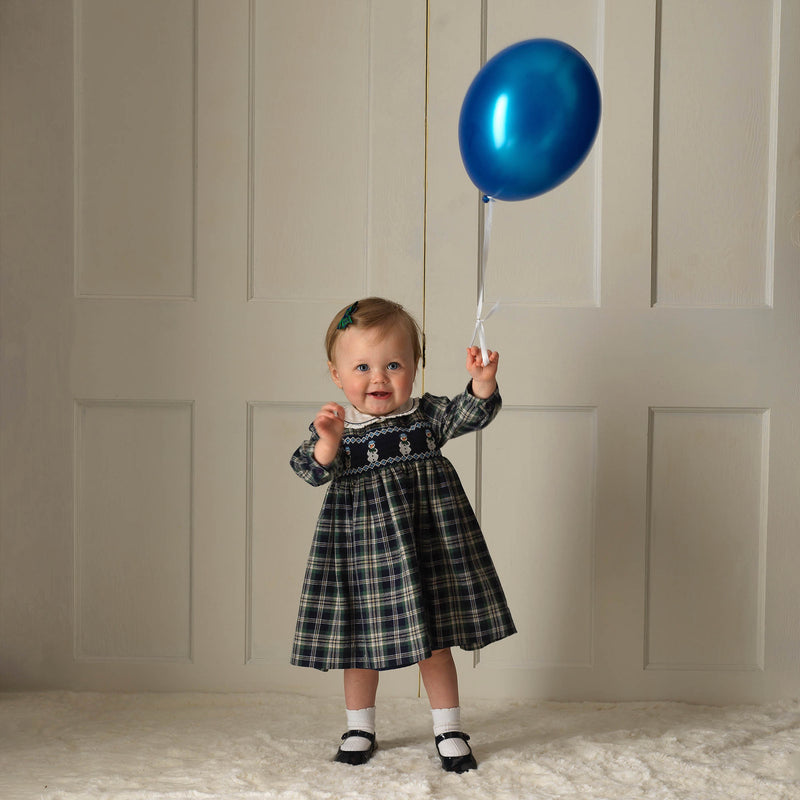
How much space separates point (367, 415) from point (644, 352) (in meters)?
0.79

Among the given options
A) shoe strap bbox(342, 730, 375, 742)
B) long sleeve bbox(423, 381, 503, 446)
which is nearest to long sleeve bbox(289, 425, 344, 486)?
long sleeve bbox(423, 381, 503, 446)

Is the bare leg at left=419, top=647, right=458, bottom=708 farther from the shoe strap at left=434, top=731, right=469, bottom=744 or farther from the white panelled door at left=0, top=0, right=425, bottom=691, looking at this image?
the white panelled door at left=0, top=0, right=425, bottom=691

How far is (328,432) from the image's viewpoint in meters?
1.74

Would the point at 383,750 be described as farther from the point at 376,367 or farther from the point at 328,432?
the point at 376,367

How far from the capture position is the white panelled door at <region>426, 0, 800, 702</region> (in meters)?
2.22

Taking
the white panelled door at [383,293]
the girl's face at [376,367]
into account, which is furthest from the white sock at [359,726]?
the girl's face at [376,367]

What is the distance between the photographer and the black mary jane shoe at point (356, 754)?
73.1 inches

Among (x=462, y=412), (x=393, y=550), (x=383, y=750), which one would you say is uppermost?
(x=462, y=412)

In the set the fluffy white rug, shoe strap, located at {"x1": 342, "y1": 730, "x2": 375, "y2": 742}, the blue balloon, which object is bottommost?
the fluffy white rug

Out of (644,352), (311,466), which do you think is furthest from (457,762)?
(644,352)

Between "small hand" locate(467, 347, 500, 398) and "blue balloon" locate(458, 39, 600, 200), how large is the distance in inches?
12.5

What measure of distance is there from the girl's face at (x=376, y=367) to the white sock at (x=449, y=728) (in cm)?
62

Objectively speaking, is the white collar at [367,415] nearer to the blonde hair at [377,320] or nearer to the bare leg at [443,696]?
the blonde hair at [377,320]

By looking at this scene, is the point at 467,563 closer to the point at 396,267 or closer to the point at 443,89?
the point at 396,267
